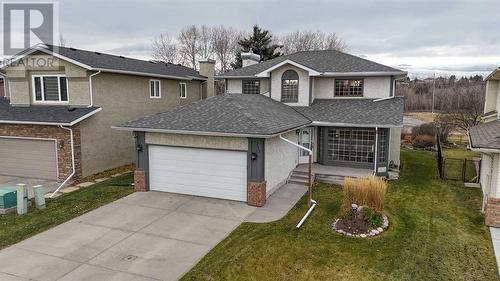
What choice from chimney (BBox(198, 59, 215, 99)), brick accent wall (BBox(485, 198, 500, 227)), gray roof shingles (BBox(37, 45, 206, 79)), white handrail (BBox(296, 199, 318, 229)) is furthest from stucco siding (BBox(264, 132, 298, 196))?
chimney (BBox(198, 59, 215, 99))

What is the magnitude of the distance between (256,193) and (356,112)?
7.78 metres

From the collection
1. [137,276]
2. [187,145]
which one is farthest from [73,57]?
[137,276]

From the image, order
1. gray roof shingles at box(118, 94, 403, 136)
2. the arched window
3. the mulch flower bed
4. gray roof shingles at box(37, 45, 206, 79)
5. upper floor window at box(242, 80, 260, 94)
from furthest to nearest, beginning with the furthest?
upper floor window at box(242, 80, 260, 94) < the arched window < gray roof shingles at box(37, 45, 206, 79) < gray roof shingles at box(118, 94, 403, 136) < the mulch flower bed

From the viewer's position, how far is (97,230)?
10.5m

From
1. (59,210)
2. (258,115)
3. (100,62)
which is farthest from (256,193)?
(100,62)

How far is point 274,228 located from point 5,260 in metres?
7.01

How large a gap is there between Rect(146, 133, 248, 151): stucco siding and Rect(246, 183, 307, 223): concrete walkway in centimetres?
227

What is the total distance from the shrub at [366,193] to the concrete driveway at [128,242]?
11.3ft

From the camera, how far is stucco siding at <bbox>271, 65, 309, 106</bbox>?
19.1m

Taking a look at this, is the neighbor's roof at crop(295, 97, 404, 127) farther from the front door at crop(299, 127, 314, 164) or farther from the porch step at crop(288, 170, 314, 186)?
the porch step at crop(288, 170, 314, 186)

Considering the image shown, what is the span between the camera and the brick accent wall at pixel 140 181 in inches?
569

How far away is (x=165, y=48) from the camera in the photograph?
178 feet

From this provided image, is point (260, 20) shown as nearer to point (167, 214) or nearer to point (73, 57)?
point (73, 57)

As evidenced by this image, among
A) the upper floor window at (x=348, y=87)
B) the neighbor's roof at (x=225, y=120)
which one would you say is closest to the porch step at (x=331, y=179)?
the neighbor's roof at (x=225, y=120)
